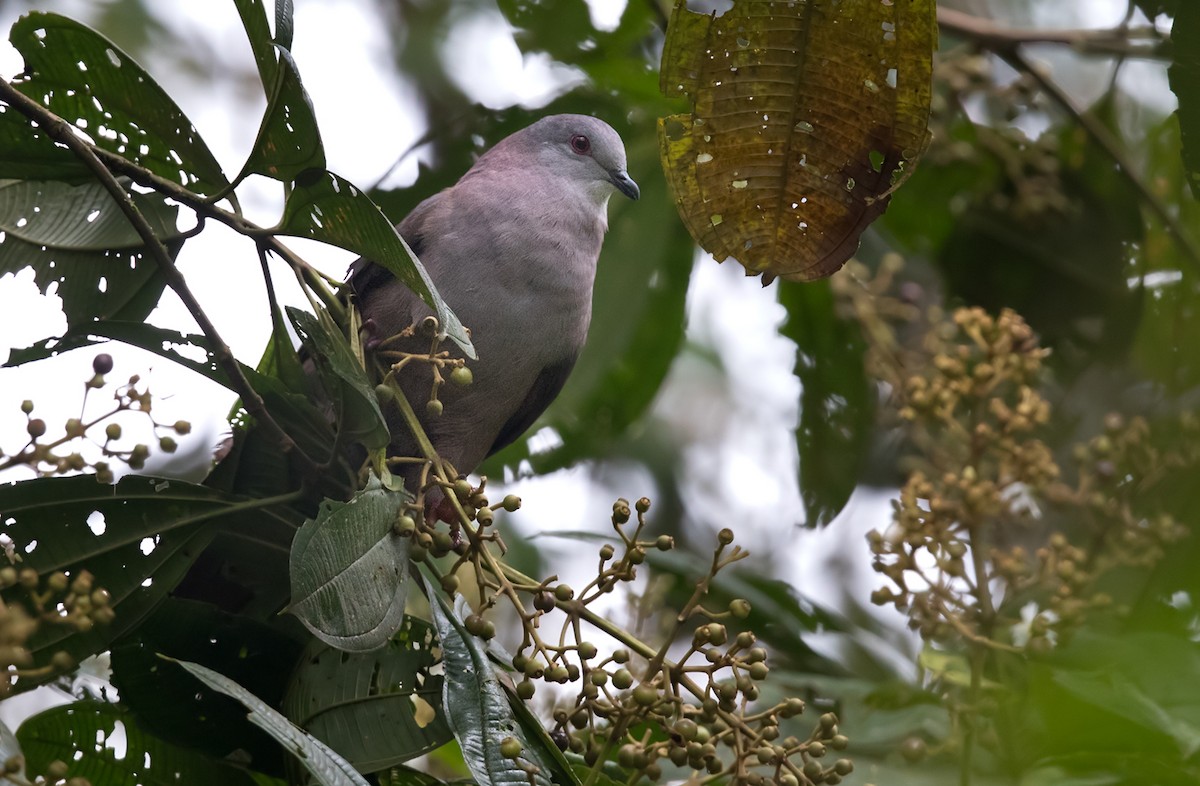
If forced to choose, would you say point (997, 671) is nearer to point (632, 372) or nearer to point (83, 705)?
point (632, 372)

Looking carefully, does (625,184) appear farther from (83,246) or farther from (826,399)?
(83,246)

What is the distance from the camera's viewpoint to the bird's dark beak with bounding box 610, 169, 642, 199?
3492mm

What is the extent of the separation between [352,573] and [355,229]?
19.8 inches

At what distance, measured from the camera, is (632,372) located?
3.79 meters

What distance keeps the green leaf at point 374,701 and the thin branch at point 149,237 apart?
0.38m

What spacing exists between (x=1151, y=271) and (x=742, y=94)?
2.42 meters

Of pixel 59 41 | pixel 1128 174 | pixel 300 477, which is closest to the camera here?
pixel 59 41

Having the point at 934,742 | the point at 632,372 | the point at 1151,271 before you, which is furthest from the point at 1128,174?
the point at 934,742

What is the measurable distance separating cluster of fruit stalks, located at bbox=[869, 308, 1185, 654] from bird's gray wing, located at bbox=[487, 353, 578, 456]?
2.77 ft

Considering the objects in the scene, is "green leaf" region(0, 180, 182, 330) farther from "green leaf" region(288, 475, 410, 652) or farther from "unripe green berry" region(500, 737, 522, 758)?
"unripe green berry" region(500, 737, 522, 758)

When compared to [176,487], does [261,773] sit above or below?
below

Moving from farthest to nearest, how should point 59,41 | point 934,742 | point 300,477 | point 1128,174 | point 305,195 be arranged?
point 1128,174 → point 934,742 → point 300,477 → point 59,41 → point 305,195

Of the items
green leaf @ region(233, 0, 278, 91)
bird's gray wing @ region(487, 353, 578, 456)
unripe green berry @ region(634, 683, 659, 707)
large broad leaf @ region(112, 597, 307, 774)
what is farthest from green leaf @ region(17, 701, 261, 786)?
bird's gray wing @ region(487, 353, 578, 456)

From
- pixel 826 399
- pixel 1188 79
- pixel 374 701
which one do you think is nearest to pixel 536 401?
pixel 826 399
